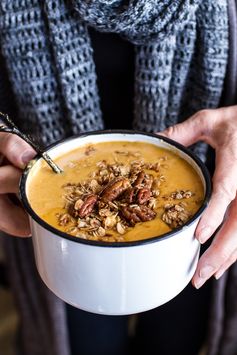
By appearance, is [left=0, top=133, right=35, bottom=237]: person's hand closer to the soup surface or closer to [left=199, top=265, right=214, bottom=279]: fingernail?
the soup surface

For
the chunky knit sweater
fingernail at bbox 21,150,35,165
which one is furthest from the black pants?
fingernail at bbox 21,150,35,165

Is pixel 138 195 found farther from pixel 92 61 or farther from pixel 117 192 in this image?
pixel 92 61

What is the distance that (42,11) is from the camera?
73 centimetres

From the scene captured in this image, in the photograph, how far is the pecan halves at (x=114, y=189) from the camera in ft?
1.78

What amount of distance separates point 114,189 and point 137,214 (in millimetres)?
44

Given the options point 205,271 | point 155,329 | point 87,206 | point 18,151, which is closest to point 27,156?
point 18,151

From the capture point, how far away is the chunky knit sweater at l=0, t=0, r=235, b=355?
0.70 metres

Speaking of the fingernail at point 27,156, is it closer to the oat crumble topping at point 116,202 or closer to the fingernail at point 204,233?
the oat crumble topping at point 116,202

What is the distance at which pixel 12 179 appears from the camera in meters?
0.65

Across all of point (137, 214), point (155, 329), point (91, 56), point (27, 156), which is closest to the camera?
point (137, 214)

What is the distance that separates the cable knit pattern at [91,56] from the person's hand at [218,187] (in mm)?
109

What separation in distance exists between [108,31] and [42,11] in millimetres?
99

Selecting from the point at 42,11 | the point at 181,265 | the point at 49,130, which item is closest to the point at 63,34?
the point at 42,11

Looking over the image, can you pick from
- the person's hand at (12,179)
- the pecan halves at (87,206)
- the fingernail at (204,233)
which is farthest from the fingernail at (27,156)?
the fingernail at (204,233)
